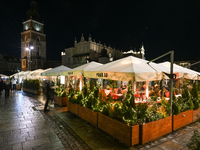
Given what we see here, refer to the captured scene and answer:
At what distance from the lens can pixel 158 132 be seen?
4.38 metres

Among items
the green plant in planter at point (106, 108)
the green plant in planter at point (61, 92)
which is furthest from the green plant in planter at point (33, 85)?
the green plant in planter at point (106, 108)

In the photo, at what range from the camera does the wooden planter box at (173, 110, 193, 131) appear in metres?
4.97

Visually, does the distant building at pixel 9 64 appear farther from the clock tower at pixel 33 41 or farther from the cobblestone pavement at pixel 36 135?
the cobblestone pavement at pixel 36 135

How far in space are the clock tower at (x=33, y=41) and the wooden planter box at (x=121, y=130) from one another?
57.7 meters

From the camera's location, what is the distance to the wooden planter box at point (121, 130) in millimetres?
3810

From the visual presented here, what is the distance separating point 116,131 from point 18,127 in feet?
14.2

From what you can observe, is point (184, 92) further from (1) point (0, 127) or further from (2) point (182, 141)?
(1) point (0, 127)

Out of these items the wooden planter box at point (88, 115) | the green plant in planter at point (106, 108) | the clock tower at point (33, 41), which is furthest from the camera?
the clock tower at point (33, 41)

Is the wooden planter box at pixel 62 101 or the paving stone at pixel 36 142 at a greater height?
the wooden planter box at pixel 62 101

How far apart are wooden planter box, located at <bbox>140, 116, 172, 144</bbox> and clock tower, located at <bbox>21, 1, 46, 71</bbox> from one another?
58.9 metres

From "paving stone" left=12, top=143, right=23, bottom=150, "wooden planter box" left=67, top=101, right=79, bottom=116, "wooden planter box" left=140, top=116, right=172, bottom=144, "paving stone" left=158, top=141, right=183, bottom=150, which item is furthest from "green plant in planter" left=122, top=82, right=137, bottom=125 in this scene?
"paving stone" left=12, top=143, right=23, bottom=150

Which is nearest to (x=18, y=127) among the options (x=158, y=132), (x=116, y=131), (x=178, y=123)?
(x=116, y=131)

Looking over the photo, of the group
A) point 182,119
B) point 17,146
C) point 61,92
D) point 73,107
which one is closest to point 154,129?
point 182,119

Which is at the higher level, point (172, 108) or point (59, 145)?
point (172, 108)
